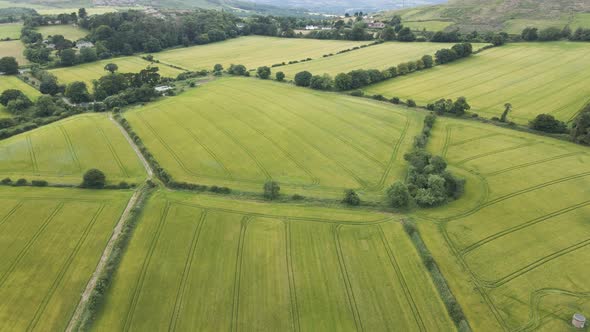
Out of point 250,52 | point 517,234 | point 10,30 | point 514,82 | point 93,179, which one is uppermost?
point 10,30

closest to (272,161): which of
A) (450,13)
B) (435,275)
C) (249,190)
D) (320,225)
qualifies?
(249,190)

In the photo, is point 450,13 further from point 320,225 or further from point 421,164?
point 320,225

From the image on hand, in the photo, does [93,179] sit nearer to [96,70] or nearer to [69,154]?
[69,154]

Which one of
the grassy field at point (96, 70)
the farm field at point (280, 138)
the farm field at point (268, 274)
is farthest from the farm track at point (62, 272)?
the grassy field at point (96, 70)

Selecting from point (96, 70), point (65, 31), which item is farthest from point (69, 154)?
point (65, 31)

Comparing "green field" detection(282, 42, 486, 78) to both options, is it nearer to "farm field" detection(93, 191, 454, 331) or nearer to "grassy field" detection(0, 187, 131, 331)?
"farm field" detection(93, 191, 454, 331)

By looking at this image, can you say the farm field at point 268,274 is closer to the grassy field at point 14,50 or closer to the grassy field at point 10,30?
the grassy field at point 14,50
